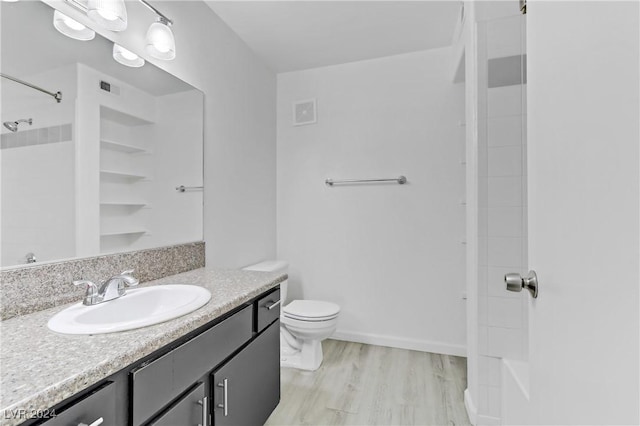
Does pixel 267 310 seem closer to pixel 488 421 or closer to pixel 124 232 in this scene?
pixel 124 232

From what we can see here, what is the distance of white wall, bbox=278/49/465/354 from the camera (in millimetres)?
2424

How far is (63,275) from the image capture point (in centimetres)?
113

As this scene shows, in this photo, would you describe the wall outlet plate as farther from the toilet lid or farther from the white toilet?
the toilet lid

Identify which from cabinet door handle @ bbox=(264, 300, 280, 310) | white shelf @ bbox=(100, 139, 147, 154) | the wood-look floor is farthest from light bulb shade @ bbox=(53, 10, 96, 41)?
the wood-look floor

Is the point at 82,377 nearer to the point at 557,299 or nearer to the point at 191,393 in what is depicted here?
the point at 191,393

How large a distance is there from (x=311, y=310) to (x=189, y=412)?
1.27 meters

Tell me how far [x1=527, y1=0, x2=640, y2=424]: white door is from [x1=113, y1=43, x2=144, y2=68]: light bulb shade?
155 cm

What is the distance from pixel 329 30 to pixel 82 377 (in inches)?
92.1

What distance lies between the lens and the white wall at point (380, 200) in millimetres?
2424

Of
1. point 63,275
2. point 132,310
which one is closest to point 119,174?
point 63,275

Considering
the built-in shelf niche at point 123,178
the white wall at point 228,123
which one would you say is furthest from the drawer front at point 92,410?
the white wall at point 228,123

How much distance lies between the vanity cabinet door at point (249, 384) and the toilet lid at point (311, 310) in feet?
1.94

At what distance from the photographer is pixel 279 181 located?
9.50 ft

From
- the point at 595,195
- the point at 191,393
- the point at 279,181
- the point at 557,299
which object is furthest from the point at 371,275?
the point at 595,195
